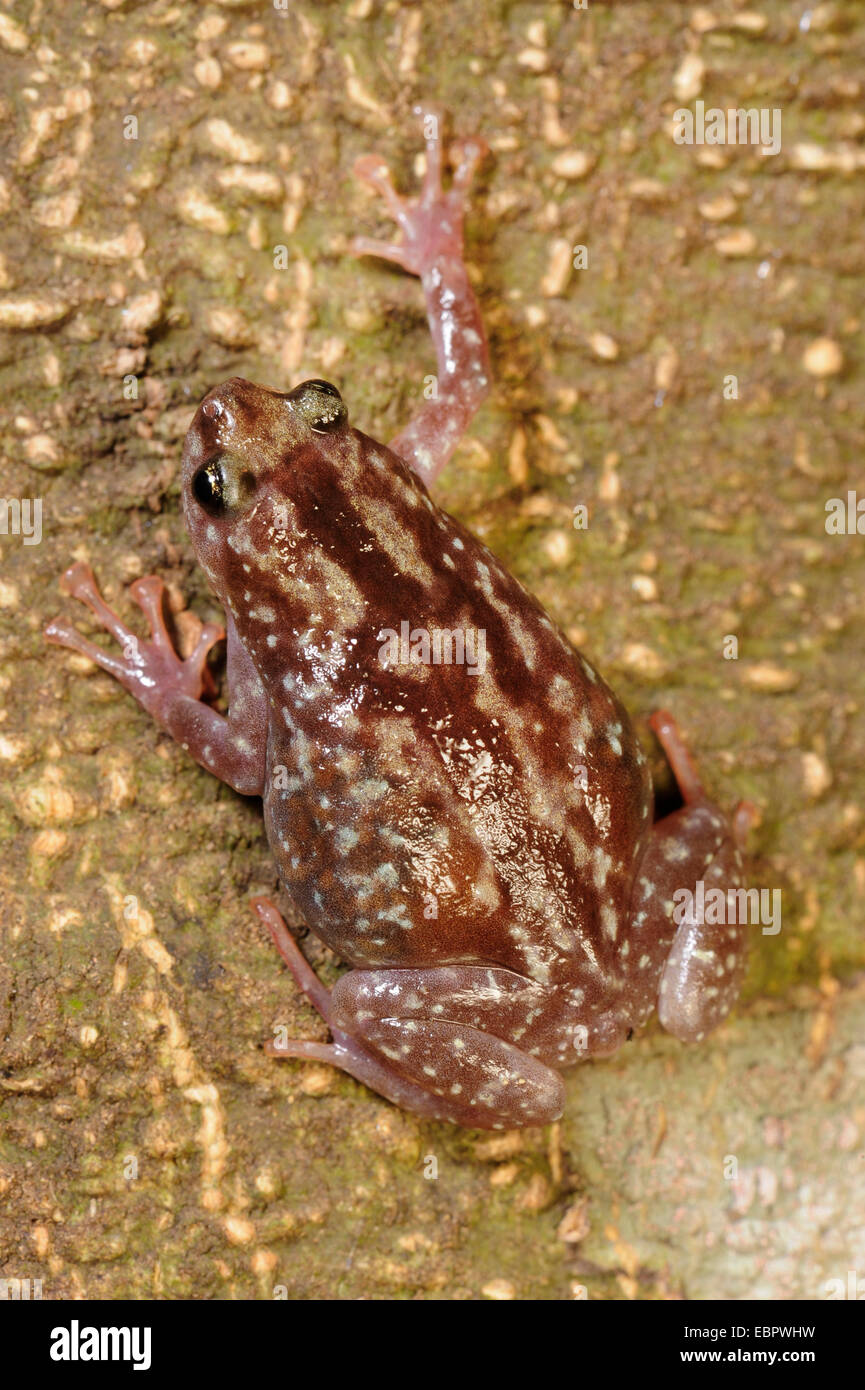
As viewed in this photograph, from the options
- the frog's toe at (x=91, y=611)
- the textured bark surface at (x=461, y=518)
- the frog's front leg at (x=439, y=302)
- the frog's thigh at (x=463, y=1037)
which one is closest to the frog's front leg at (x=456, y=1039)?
the frog's thigh at (x=463, y=1037)

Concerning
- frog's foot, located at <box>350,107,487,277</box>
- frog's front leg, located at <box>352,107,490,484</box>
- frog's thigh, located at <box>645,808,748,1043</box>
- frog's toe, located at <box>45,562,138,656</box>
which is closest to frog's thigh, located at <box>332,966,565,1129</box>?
frog's thigh, located at <box>645,808,748,1043</box>

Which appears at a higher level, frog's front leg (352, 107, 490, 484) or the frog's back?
frog's front leg (352, 107, 490, 484)

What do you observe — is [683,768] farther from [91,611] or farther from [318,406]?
[91,611]

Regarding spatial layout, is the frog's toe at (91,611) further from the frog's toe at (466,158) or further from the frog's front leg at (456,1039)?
the frog's toe at (466,158)

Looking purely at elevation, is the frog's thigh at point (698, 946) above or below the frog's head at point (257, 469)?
below

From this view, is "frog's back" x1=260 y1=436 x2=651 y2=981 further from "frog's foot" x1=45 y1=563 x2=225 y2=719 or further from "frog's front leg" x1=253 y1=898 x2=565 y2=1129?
"frog's foot" x1=45 y1=563 x2=225 y2=719

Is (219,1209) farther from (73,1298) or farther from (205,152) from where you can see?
(205,152)

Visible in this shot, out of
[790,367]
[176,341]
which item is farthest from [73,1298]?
[790,367]
